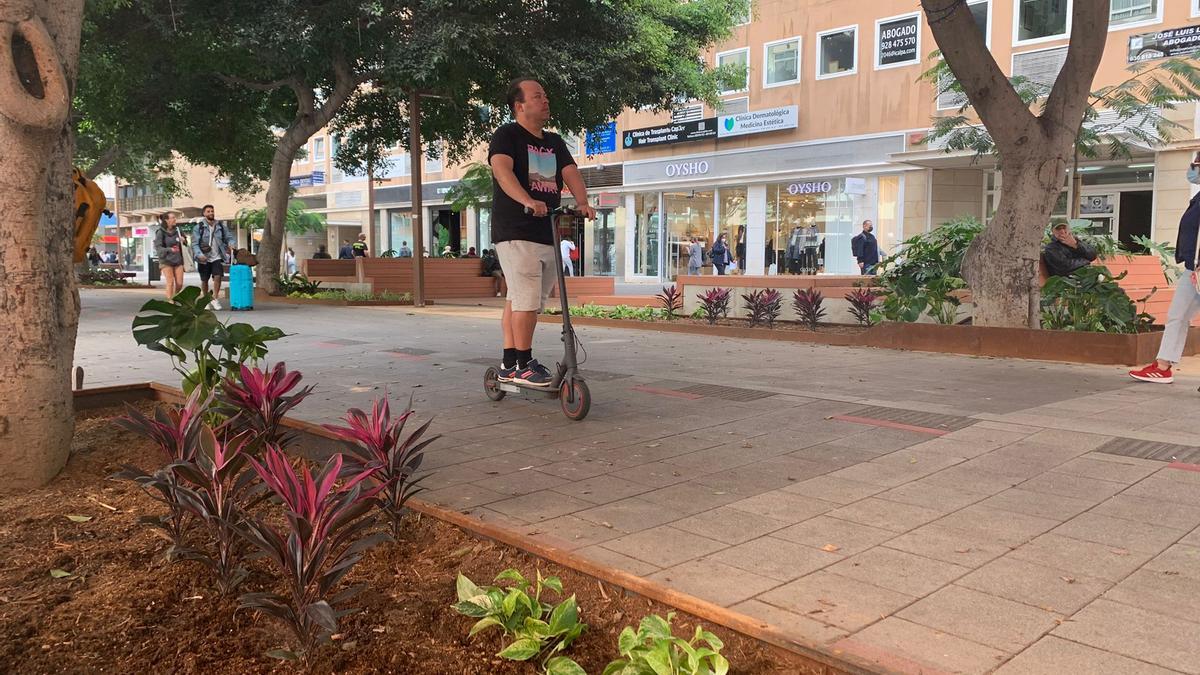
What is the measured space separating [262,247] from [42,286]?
17.1 m

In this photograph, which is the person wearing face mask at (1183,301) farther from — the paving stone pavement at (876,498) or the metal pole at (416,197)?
the metal pole at (416,197)

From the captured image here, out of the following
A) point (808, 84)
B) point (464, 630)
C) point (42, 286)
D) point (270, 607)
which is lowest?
point (464, 630)

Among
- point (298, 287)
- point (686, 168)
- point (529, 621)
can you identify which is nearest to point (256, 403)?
point (529, 621)

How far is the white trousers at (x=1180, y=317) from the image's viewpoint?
22.7ft

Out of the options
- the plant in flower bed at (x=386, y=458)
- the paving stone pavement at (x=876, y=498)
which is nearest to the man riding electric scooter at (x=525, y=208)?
the paving stone pavement at (x=876, y=498)

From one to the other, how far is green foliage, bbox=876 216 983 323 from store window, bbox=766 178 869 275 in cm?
1419

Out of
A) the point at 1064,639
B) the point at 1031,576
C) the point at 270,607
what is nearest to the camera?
the point at 270,607

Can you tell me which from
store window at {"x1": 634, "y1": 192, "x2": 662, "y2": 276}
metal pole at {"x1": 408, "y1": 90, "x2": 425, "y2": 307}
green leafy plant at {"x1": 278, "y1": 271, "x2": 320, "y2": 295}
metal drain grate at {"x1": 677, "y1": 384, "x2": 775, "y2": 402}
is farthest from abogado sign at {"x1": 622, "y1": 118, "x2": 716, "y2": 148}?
metal drain grate at {"x1": 677, "y1": 384, "x2": 775, "y2": 402}

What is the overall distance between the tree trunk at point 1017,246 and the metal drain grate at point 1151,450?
432 centimetres

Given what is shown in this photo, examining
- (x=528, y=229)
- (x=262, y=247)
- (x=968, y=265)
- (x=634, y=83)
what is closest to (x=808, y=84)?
(x=634, y=83)

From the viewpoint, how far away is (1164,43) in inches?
750

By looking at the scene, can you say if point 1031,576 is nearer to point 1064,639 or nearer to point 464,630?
point 1064,639

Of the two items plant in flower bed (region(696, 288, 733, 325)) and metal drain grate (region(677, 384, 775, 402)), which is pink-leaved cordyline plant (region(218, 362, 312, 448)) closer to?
metal drain grate (region(677, 384, 775, 402))

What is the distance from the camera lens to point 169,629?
2.38 metres
